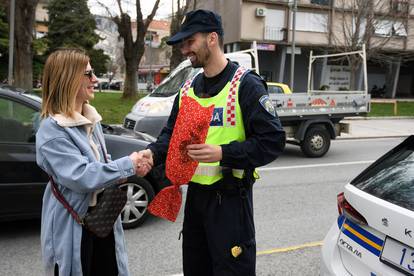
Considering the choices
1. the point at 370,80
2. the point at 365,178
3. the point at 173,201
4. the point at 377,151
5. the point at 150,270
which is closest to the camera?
the point at 173,201

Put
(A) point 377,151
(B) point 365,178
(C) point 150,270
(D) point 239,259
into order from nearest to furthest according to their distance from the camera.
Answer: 1. (D) point 239,259
2. (B) point 365,178
3. (C) point 150,270
4. (A) point 377,151

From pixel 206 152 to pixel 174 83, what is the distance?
761cm

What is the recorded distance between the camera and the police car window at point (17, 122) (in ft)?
14.2

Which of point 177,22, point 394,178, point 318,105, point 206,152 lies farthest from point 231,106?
point 177,22

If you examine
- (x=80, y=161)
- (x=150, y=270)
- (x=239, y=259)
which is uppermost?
(x=80, y=161)

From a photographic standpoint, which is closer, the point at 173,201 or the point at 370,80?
the point at 173,201

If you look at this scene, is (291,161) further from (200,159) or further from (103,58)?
(103,58)

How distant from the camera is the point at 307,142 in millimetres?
9797

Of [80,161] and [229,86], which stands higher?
[229,86]

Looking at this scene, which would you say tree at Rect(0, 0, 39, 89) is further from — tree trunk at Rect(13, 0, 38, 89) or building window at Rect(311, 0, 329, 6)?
building window at Rect(311, 0, 329, 6)

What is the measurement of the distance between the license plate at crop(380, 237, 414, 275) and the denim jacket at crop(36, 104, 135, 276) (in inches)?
52.5

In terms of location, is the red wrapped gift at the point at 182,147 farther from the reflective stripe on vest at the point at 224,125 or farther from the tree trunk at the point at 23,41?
the tree trunk at the point at 23,41

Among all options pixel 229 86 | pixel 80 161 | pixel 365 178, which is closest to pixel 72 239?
pixel 80 161

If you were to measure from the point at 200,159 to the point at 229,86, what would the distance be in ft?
1.37
